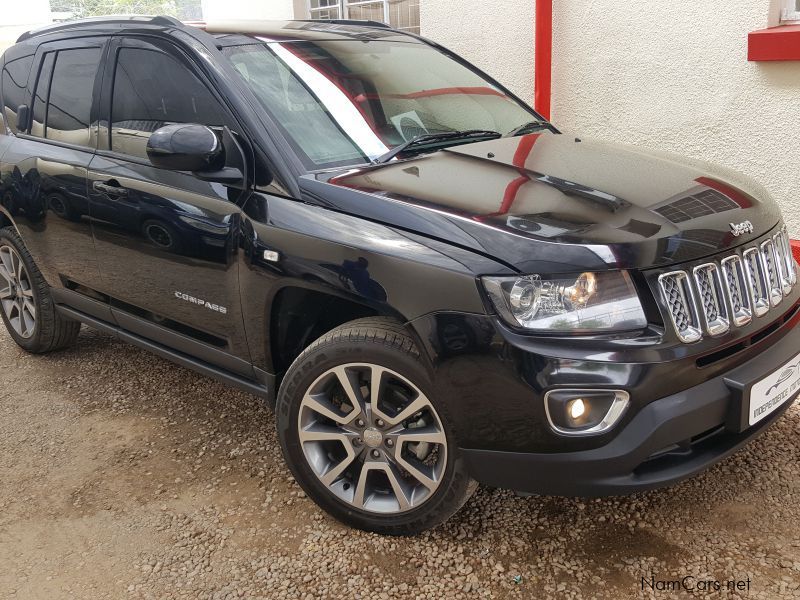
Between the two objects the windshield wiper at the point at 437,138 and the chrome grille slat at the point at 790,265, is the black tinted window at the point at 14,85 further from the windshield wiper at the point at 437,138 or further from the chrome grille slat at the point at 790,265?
the chrome grille slat at the point at 790,265

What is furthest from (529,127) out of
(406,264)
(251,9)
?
(251,9)

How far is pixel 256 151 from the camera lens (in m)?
2.79

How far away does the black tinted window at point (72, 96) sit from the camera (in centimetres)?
357

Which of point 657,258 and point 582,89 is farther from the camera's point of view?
point 582,89

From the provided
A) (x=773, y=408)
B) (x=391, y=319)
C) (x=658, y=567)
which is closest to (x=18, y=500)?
(x=391, y=319)

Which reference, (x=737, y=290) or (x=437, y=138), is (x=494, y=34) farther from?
(x=737, y=290)

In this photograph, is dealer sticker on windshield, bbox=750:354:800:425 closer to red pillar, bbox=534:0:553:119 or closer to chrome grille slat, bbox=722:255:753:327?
chrome grille slat, bbox=722:255:753:327

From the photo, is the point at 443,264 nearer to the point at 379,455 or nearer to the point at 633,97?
the point at 379,455

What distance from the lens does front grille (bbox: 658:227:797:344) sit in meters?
2.23

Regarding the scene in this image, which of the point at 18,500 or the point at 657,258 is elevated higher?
the point at 657,258

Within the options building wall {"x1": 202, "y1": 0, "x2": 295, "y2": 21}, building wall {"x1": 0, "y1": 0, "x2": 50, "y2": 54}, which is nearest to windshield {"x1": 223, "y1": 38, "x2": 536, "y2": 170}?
building wall {"x1": 202, "y1": 0, "x2": 295, "y2": 21}

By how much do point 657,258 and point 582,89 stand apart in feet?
12.7

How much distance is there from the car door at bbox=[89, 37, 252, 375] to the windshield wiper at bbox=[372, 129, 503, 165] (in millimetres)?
589

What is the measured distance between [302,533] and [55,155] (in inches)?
88.8
